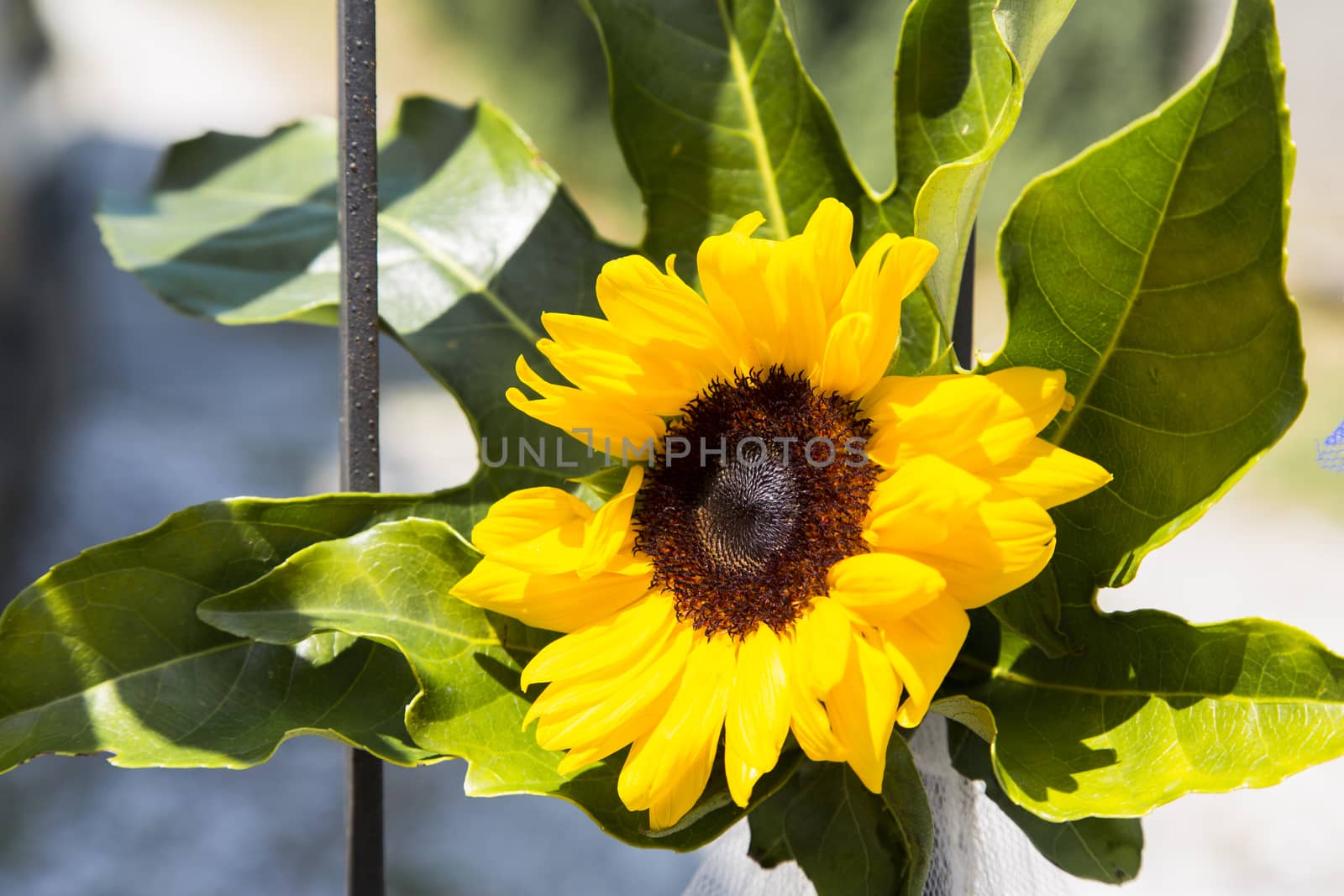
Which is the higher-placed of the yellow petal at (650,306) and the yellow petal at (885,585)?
the yellow petal at (650,306)

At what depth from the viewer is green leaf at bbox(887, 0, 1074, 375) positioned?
0.20m

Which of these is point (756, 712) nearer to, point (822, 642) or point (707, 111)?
point (822, 642)

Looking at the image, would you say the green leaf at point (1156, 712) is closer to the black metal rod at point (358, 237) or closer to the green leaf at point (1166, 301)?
the green leaf at point (1166, 301)

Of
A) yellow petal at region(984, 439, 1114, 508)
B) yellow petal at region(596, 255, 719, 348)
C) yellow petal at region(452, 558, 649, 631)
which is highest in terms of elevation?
yellow petal at region(596, 255, 719, 348)

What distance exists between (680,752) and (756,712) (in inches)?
0.6

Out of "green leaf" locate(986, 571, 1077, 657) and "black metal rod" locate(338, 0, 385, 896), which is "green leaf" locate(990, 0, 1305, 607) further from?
"black metal rod" locate(338, 0, 385, 896)

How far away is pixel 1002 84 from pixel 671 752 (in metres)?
0.15

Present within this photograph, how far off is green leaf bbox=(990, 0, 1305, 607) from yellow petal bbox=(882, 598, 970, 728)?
39 mm

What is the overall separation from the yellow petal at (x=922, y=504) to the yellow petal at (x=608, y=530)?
0.15ft

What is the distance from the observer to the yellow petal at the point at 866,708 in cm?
17

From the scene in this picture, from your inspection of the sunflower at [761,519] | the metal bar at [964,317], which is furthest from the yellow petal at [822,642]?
the metal bar at [964,317]

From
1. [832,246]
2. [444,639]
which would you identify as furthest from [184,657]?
[832,246]

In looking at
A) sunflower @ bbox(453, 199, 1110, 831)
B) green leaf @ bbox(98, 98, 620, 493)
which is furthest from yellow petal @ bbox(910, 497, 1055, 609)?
green leaf @ bbox(98, 98, 620, 493)

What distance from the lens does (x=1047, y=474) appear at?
6.8 inches
